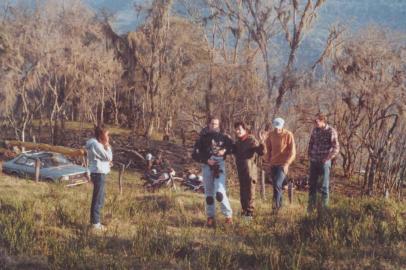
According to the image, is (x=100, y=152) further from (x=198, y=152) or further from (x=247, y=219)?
(x=247, y=219)

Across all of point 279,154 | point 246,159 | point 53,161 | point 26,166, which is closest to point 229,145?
point 246,159

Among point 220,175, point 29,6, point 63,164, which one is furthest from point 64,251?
point 29,6

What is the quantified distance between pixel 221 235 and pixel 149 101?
36.0 m

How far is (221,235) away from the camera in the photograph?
7027mm

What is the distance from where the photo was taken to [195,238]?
22.3 ft

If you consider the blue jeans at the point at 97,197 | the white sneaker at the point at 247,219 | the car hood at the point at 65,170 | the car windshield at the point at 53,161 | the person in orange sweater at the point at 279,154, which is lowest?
the car hood at the point at 65,170

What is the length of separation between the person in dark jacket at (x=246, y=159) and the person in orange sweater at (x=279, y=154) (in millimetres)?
489

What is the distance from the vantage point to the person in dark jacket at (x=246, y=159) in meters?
7.89

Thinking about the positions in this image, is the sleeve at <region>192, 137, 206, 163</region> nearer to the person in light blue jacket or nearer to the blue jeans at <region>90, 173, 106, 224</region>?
the person in light blue jacket

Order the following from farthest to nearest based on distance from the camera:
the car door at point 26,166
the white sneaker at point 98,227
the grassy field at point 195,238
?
the car door at point 26,166 → the white sneaker at point 98,227 → the grassy field at point 195,238

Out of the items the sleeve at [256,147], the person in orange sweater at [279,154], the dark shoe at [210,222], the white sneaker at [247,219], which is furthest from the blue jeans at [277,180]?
the dark shoe at [210,222]

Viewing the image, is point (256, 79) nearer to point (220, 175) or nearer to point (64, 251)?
point (220, 175)

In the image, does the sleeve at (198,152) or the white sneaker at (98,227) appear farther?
the sleeve at (198,152)

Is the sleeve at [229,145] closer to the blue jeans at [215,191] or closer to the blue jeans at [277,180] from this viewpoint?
the blue jeans at [215,191]
